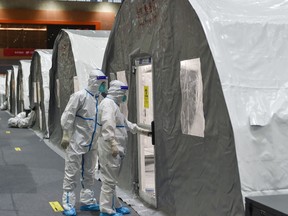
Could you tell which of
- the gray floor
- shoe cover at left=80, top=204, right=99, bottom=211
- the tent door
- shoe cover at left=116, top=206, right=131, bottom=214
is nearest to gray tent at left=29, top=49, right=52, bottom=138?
the gray floor

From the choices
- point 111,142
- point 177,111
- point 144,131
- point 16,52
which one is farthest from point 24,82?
point 177,111

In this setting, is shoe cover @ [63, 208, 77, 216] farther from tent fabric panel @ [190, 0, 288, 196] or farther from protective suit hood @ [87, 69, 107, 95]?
tent fabric panel @ [190, 0, 288, 196]

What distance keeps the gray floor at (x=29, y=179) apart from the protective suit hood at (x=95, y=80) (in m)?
1.50

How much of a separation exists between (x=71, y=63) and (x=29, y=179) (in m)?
2.82

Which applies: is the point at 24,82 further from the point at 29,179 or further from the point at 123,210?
the point at 123,210

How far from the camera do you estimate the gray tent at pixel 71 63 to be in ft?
28.1

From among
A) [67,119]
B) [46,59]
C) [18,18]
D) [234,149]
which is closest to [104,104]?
[67,119]

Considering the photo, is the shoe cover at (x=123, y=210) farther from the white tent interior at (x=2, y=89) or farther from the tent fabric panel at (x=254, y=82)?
the white tent interior at (x=2, y=89)

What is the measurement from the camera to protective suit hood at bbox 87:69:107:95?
5.15 metres

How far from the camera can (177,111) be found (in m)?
4.42

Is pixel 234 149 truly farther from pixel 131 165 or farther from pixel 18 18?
pixel 18 18

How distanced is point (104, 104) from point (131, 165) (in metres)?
1.49

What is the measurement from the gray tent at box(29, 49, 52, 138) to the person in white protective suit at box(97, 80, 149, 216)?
24.5ft

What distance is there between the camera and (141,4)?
5.50 m
